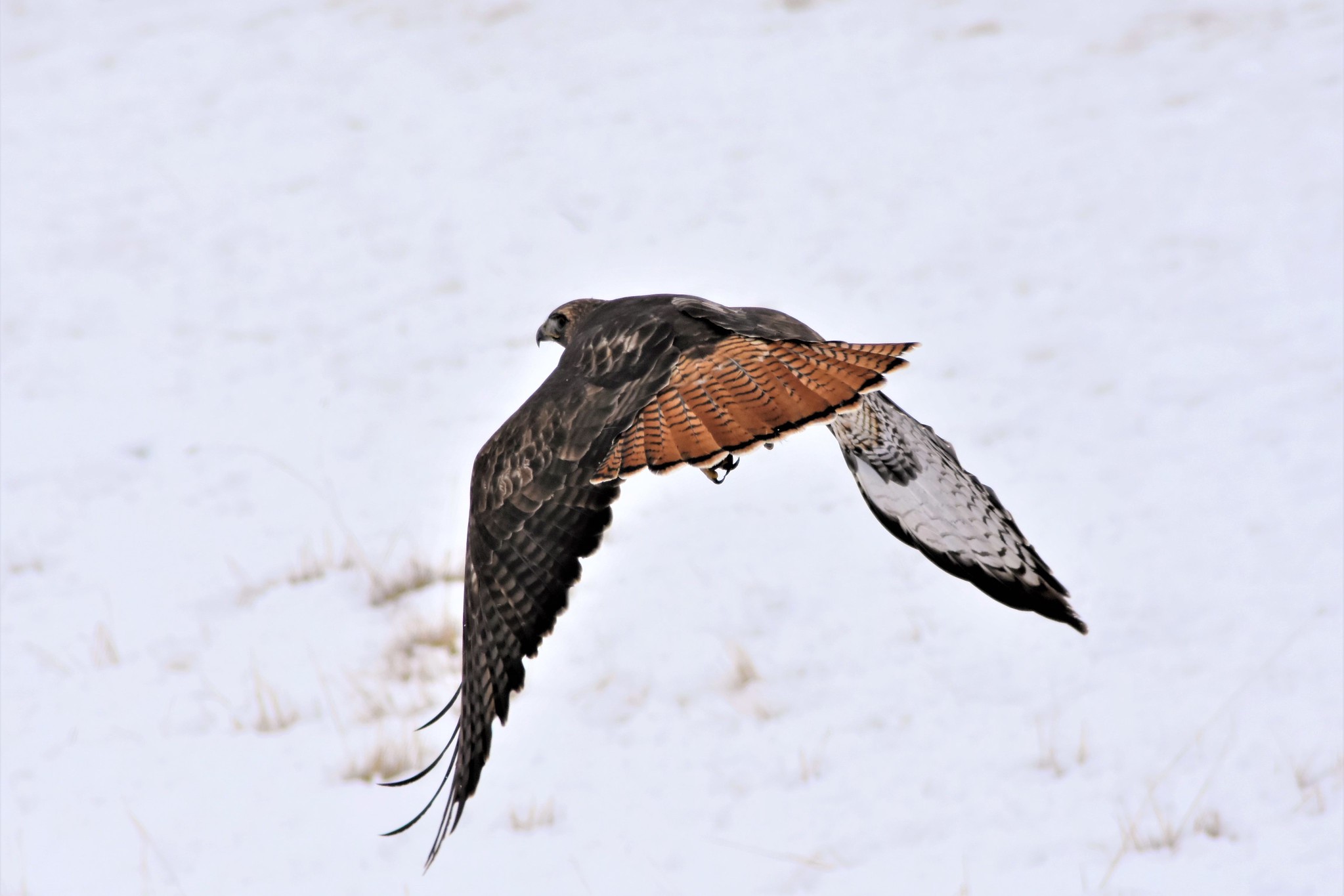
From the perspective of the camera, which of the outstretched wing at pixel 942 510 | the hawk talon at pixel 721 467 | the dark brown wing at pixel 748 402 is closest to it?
the dark brown wing at pixel 748 402

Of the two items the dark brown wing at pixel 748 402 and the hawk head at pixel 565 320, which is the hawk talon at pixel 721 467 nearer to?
the dark brown wing at pixel 748 402

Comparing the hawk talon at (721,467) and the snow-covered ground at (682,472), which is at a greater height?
the hawk talon at (721,467)

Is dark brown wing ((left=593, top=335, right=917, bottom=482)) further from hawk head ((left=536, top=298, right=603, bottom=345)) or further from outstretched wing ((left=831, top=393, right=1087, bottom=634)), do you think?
hawk head ((left=536, top=298, right=603, bottom=345))

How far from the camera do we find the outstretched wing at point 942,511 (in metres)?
4.65

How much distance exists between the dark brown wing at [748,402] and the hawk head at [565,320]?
1.31 metres

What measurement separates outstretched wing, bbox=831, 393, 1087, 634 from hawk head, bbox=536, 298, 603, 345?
92cm

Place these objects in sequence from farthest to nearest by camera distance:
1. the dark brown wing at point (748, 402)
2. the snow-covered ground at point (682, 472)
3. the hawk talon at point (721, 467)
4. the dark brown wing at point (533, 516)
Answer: the snow-covered ground at point (682, 472) → the dark brown wing at point (533, 516) → the hawk talon at point (721, 467) → the dark brown wing at point (748, 402)

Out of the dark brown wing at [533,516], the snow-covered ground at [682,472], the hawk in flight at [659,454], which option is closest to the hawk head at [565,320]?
the hawk in flight at [659,454]

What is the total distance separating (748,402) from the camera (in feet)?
11.7

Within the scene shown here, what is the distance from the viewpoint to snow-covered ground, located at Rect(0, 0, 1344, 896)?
6.86 meters

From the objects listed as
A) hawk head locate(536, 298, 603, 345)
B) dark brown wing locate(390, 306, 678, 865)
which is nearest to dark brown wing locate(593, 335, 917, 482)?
dark brown wing locate(390, 306, 678, 865)

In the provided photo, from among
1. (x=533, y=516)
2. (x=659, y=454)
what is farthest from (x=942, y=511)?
(x=659, y=454)

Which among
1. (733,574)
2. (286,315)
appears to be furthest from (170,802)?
(286,315)

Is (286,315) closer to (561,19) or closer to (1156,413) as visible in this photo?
(561,19)
